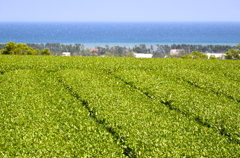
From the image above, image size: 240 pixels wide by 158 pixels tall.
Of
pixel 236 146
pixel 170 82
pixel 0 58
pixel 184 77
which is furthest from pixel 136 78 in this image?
pixel 0 58

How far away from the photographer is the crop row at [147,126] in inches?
420

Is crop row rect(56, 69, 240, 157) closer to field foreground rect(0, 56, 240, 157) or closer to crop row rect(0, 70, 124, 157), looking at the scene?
field foreground rect(0, 56, 240, 157)

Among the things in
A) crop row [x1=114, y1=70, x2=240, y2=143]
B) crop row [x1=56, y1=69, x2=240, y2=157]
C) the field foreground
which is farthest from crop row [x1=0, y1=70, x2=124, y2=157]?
crop row [x1=114, y1=70, x2=240, y2=143]

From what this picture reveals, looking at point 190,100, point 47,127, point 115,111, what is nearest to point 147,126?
point 115,111

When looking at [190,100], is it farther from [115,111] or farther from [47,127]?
[47,127]

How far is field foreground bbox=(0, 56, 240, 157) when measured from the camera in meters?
10.6

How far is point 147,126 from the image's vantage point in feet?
40.7

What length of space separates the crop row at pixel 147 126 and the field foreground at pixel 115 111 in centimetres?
4

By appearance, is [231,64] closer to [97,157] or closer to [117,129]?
[117,129]

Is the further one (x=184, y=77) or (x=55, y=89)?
(x=184, y=77)

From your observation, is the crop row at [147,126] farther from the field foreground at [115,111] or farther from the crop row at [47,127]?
the crop row at [47,127]

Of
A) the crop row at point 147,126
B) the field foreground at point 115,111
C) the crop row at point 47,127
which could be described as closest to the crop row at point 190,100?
the field foreground at point 115,111

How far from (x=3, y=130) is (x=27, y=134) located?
130cm

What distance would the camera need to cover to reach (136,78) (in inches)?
830
